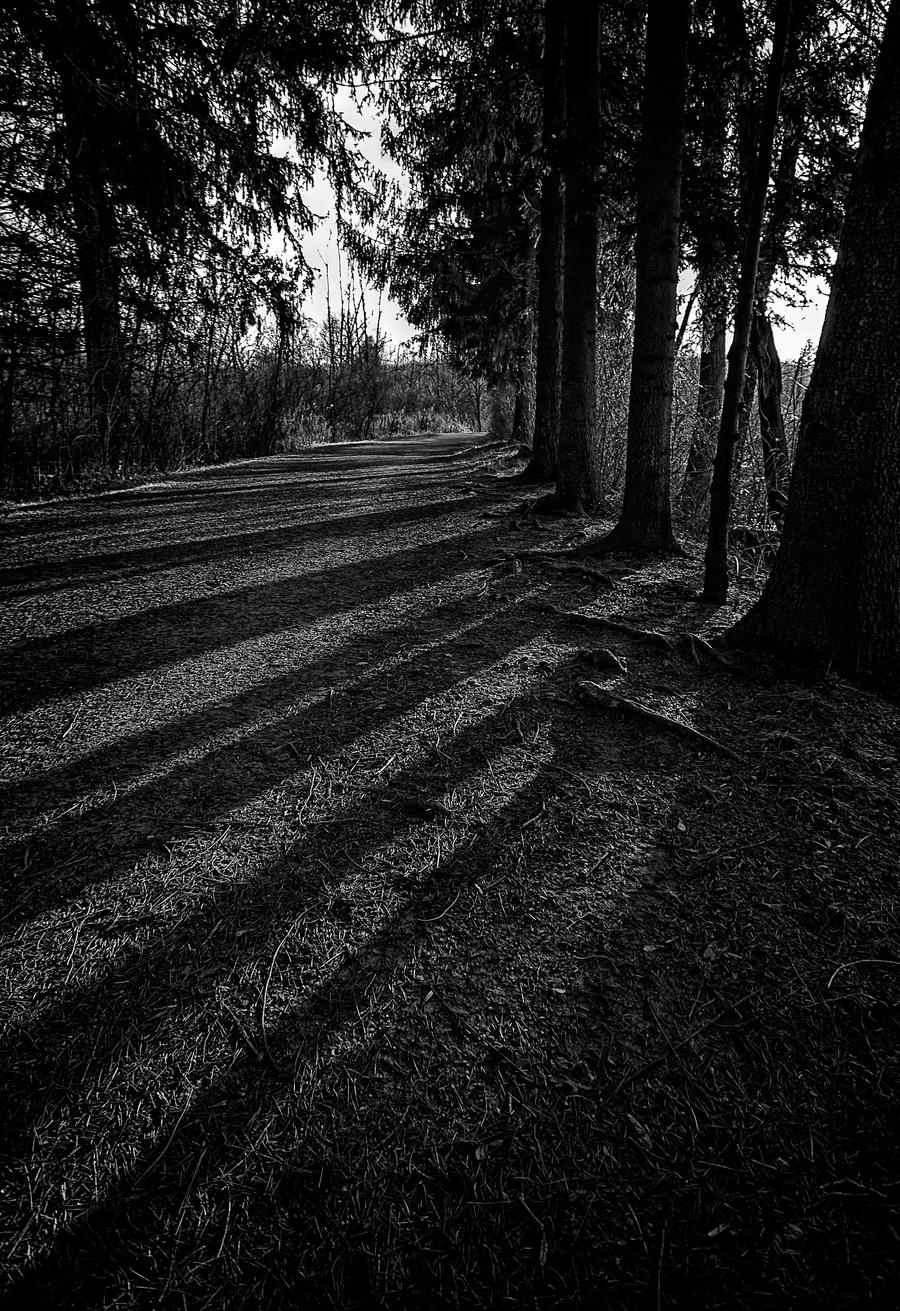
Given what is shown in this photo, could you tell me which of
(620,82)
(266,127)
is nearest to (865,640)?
(620,82)

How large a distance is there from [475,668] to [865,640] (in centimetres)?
183

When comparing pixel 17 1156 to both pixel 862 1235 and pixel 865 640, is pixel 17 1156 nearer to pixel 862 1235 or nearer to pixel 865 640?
pixel 862 1235

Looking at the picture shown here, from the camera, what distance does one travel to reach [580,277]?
598cm

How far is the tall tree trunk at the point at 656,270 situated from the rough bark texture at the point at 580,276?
896 mm

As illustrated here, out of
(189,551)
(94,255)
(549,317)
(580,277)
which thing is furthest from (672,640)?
(94,255)

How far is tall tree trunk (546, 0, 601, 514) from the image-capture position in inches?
217

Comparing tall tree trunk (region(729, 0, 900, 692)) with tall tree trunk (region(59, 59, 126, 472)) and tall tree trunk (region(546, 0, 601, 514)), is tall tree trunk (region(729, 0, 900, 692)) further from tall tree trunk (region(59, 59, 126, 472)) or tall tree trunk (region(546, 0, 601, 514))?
tall tree trunk (region(59, 59, 126, 472))

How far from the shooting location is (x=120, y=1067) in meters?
1.25

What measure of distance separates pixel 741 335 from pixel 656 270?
1.55 m

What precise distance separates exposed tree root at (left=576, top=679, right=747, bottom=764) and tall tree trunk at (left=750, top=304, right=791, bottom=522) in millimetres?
4013

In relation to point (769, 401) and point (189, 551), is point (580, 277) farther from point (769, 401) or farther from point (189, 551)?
point (189, 551)

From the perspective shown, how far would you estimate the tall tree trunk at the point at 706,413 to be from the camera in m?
6.64

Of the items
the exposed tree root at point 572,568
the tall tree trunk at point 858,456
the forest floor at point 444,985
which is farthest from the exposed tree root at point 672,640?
the exposed tree root at point 572,568

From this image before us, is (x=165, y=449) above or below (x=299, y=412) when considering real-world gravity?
below
